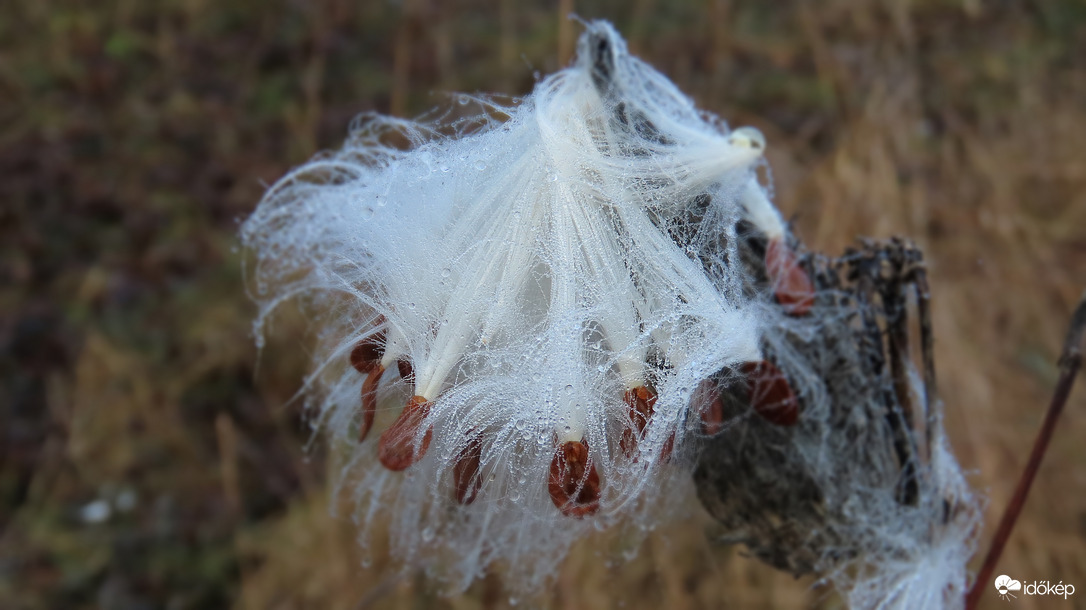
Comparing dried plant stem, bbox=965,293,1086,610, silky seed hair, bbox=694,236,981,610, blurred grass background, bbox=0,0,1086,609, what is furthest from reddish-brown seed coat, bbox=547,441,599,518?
blurred grass background, bbox=0,0,1086,609

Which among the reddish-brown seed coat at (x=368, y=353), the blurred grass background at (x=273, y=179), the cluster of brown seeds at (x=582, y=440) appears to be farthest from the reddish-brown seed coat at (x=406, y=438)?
the blurred grass background at (x=273, y=179)

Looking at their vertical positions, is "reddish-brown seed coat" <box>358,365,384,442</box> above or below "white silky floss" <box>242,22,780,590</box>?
below

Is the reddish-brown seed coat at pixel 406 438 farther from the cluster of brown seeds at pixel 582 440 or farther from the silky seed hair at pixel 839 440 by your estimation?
the silky seed hair at pixel 839 440

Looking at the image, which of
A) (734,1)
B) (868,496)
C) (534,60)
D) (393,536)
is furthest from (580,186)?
(734,1)

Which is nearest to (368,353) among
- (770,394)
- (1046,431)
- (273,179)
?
(770,394)

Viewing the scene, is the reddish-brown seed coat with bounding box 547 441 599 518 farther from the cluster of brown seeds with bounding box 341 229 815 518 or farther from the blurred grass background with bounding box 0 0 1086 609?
the blurred grass background with bounding box 0 0 1086 609

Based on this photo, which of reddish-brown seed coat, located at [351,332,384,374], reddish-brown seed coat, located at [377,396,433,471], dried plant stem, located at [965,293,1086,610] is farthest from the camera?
dried plant stem, located at [965,293,1086,610]
